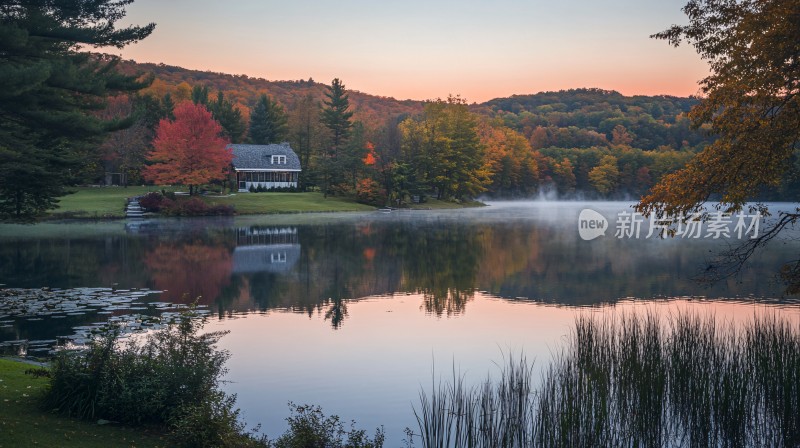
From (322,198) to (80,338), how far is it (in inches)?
2387

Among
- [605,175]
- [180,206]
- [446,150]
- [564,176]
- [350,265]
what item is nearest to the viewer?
[350,265]

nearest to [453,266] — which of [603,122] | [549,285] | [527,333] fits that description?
[549,285]

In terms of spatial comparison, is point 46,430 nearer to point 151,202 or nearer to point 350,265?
point 350,265

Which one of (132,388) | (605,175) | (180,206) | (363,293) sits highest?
(605,175)

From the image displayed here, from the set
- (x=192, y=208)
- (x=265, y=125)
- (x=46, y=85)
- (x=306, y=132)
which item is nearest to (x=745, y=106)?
(x=46, y=85)

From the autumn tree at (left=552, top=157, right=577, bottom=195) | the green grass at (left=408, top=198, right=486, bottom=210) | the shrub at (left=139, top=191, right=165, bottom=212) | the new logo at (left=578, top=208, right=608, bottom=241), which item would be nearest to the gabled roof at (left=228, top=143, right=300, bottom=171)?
the green grass at (left=408, top=198, right=486, bottom=210)

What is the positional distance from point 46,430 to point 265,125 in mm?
91963

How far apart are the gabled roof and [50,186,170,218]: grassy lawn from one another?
12436 mm

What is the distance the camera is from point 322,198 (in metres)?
76.4

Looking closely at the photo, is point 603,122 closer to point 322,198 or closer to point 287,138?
point 287,138

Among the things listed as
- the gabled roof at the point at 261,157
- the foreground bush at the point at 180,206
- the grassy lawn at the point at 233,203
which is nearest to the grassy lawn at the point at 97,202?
the grassy lawn at the point at 233,203

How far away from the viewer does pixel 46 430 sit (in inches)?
350

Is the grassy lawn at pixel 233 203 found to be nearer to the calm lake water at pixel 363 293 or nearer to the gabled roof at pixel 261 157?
the gabled roof at pixel 261 157

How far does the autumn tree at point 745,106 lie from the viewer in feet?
41.9
